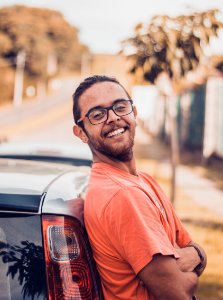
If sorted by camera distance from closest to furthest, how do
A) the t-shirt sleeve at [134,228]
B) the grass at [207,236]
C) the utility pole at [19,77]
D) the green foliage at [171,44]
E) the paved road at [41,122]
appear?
1. the t-shirt sleeve at [134,228]
2. the grass at [207,236]
3. the green foliage at [171,44]
4. the paved road at [41,122]
5. the utility pole at [19,77]

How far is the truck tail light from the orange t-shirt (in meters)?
0.05

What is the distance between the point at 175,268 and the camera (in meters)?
2.11

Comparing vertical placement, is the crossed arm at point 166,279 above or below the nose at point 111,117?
below

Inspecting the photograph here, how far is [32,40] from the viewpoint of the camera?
7638 cm

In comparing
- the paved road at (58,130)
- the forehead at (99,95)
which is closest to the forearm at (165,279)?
the forehead at (99,95)

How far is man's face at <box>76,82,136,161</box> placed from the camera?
248 cm

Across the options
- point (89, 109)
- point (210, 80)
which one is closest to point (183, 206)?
point (89, 109)

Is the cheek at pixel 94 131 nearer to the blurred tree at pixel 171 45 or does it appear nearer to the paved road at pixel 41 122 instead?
the blurred tree at pixel 171 45

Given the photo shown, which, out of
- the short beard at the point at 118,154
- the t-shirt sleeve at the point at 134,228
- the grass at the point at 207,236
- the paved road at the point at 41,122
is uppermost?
the short beard at the point at 118,154

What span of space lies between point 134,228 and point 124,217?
2.3 inches

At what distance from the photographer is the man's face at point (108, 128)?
248 cm

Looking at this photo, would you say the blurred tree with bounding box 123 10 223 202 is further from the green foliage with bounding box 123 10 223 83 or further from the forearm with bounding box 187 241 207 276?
the forearm with bounding box 187 241 207 276

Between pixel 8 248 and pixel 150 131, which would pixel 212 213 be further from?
pixel 150 131

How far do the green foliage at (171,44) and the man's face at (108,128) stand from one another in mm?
5028
